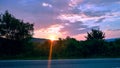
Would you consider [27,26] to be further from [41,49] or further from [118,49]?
[118,49]

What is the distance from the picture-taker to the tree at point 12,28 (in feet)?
101

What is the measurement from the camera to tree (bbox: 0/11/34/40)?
30.7m

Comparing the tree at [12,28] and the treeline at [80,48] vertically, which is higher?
the tree at [12,28]

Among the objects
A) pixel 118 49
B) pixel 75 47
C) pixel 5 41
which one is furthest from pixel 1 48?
pixel 118 49

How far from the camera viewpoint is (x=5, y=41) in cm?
3070

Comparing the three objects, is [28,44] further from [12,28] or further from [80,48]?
[80,48]

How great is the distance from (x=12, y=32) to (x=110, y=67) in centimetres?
2087

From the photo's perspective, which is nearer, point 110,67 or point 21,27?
point 110,67

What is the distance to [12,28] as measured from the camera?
30766 millimetres

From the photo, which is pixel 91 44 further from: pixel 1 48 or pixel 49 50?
pixel 1 48

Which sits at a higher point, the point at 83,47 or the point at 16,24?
the point at 16,24

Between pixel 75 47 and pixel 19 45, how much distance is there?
609 cm

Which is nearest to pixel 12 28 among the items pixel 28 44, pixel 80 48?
pixel 28 44

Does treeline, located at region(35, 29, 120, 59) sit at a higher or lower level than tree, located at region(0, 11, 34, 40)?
lower
